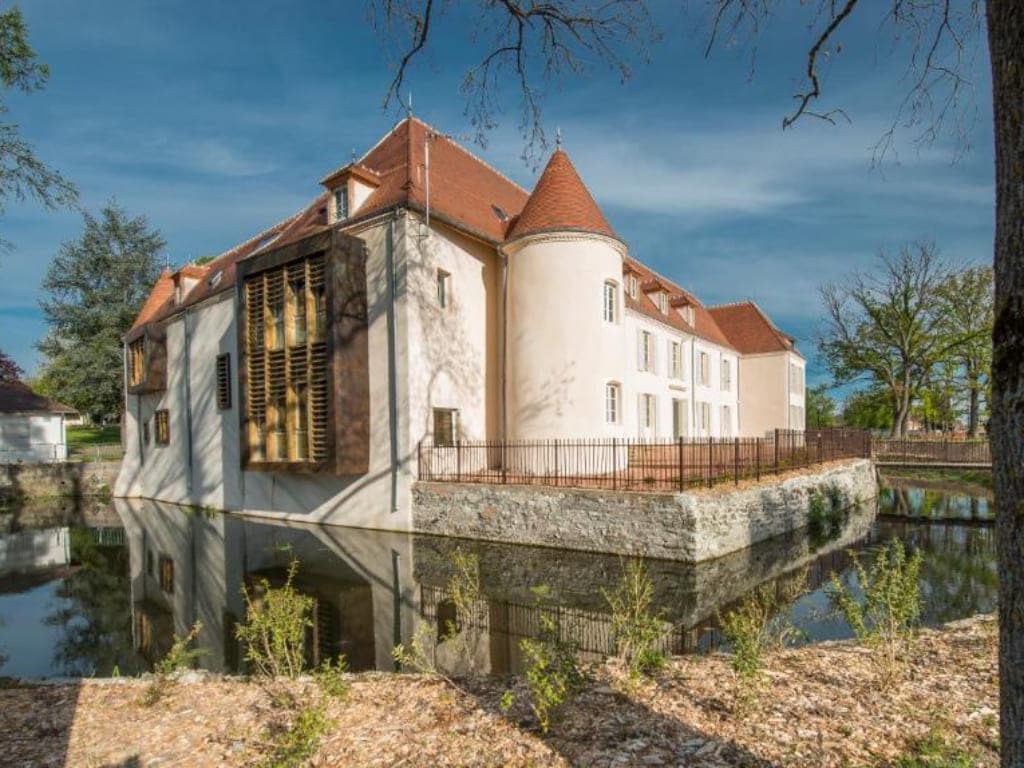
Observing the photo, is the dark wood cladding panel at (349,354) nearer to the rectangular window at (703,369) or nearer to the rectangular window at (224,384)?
the rectangular window at (224,384)

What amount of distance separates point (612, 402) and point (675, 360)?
38.9 feet

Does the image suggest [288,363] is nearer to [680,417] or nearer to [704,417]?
[680,417]

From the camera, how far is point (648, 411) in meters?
26.4

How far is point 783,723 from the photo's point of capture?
4145mm

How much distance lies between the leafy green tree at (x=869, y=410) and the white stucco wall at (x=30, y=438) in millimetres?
55154

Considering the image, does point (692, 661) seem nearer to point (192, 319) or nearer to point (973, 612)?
point (973, 612)

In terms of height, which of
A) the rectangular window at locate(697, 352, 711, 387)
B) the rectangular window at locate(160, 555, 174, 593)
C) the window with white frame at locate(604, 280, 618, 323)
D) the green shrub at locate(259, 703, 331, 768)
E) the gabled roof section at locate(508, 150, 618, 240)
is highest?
the gabled roof section at locate(508, 150, 618, 240)

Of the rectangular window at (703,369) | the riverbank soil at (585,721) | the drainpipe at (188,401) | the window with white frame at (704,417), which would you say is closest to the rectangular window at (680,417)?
the window with white frame at (704,417)

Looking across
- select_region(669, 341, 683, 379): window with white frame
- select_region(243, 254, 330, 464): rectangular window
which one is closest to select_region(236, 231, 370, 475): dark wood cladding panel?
select_region(243, 254, 330, 464): rectangular window

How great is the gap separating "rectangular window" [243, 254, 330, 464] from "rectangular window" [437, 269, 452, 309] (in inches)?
129

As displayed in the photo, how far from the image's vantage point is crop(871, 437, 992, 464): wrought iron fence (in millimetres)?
29250

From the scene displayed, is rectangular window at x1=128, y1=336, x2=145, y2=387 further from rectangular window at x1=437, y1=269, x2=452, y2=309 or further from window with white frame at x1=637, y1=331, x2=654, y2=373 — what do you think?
window with white frame at x1=637, y1=331, x2=654, y2=373

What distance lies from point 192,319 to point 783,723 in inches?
934

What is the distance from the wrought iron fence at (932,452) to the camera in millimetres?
29250
